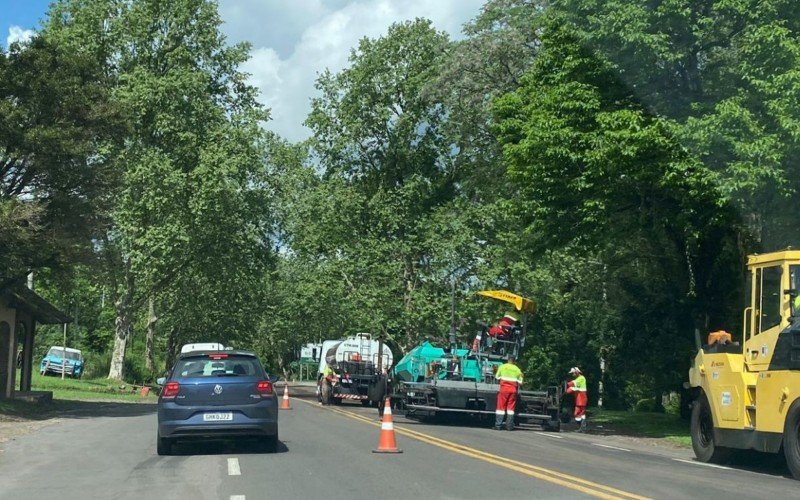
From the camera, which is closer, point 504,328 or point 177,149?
point 504,328

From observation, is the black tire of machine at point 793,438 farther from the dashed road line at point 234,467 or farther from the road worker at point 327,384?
the road worker at point 327,384

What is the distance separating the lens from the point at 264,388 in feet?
52.5

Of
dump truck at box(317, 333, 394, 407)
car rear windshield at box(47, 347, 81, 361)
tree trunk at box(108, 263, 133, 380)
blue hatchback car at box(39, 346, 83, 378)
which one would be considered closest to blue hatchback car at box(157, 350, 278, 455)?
dump truck at box(317, 333, 394, 407)

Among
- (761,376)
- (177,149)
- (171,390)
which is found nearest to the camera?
(761,376)

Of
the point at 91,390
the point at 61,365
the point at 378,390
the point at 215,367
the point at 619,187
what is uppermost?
the point at 619,187

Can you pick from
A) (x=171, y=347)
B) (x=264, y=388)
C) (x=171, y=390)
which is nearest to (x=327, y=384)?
(x=264, y=388)

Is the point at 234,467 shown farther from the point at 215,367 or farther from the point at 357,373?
the point at 357,373

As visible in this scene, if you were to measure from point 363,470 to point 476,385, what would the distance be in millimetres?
12157

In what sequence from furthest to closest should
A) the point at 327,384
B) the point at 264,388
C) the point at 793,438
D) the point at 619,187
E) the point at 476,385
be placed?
1. the point at 327,384
2. the point at 476,385
3. the point at 619,187
4. the point at 264,388
5. the point at 793,438

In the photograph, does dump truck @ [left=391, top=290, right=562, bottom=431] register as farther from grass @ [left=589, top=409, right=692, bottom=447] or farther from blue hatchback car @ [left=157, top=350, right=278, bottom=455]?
blue hatchback car @ [left=157, top=350, right=278, bottom=455]

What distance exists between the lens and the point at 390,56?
50906mm

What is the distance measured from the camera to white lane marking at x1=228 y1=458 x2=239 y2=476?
43.9ft

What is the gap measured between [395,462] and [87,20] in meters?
39.0

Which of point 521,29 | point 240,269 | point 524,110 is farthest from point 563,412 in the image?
point 240,269
